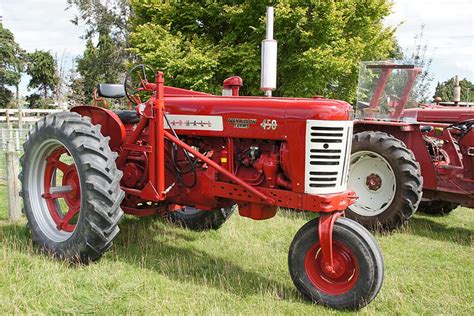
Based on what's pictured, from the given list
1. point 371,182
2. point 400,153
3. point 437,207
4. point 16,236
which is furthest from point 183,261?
point 437,207

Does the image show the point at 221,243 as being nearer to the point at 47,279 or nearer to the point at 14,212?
the point at 47,279

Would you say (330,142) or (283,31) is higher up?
(283,31)

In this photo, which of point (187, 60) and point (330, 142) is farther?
point (187, 60)

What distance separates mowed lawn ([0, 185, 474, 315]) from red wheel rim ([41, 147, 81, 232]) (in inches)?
14.5

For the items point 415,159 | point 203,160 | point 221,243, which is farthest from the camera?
point 415,159

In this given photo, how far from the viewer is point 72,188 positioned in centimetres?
437

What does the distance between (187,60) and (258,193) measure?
9228 millimetres

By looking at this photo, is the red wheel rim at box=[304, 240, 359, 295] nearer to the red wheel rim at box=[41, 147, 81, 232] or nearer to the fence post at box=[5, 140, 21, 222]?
the red wheel rim at box=[41, 147, 81, 232]

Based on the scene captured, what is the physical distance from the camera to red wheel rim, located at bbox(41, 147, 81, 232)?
436 centimetres

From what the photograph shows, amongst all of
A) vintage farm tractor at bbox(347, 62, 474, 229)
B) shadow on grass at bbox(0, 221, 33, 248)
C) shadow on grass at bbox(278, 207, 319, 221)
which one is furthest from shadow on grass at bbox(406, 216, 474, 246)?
shadow on grass at bbox(0, 221, 33, 248)

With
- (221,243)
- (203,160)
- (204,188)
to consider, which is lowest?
(221,243)

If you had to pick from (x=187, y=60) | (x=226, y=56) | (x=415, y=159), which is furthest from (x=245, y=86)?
(x=415, y=159)

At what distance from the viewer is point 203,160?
391 centimetres

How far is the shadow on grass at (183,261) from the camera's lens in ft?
12.0
